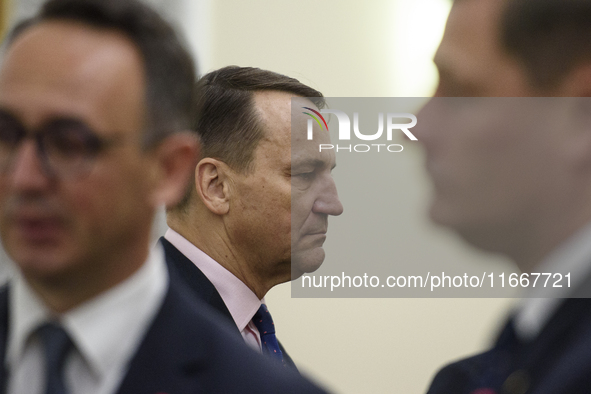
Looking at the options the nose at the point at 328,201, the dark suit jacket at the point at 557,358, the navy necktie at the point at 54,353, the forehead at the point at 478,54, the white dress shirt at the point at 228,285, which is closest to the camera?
the dark suit jacket at the point at 557,358

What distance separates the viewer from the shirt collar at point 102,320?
1207mm

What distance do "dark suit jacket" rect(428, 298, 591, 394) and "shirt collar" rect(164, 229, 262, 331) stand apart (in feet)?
4.22

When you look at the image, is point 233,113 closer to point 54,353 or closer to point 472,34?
point 472,34

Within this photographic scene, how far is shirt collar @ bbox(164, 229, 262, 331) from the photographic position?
95.6 inches

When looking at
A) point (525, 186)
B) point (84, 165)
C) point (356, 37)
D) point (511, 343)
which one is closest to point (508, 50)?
point (525, 186)

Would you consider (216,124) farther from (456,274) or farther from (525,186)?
(525,186)

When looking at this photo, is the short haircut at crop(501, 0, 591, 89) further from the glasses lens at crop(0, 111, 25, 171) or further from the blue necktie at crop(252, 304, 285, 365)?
the blue necktie at crop(252, 304, 285, 365)

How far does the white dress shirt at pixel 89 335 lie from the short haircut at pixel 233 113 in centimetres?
128

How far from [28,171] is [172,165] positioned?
0.28 m

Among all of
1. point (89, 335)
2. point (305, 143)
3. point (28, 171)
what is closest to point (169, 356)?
point (89, 335)

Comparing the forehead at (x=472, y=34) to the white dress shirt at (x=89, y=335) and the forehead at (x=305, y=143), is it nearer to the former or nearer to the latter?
the white dress shirt at (x=89, y=335)

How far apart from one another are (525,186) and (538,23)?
1.01 feet

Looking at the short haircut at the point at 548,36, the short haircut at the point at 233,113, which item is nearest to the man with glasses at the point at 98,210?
the short haircut at the point at 548,36

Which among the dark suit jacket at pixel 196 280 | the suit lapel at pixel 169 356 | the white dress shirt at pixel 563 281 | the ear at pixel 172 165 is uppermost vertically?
the ear at pixel 172 165
